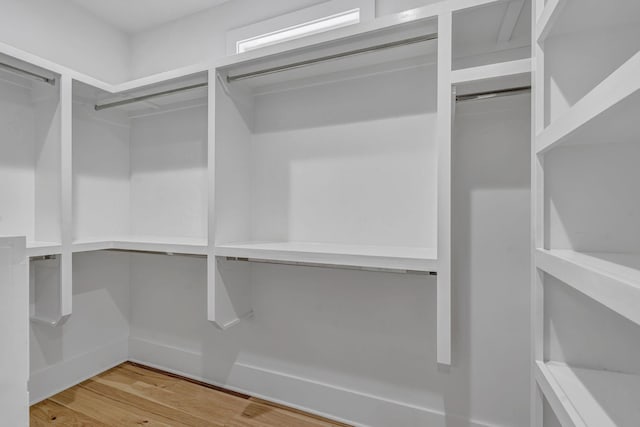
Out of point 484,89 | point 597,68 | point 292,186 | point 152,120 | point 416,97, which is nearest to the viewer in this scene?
point 597,68

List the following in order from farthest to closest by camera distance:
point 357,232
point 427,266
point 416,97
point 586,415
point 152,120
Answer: point 152,120, point 357,232, point 416,97, point 427,266, point 586,415

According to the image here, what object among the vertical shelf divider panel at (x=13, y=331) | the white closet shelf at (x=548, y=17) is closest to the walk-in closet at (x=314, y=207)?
the white closet shelf at (x=548, y=17)

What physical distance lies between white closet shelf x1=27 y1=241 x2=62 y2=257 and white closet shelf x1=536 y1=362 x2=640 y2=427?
196 cm

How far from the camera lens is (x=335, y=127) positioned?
1615 millimetres

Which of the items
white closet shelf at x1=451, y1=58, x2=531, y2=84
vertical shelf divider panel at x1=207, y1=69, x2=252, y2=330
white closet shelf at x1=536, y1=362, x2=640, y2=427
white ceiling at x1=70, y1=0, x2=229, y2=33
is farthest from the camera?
white ceiling at x1=70, y1=0, x2=229, y2=33

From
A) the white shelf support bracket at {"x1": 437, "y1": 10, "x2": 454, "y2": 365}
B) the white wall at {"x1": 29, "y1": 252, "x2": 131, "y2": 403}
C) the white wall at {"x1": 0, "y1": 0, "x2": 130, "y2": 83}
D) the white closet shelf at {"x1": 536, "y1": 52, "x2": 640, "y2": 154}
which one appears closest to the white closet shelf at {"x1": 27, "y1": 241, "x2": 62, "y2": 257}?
the white wall at {"x1": 29, "y1": 252, "x2": 131, "y2": 403}

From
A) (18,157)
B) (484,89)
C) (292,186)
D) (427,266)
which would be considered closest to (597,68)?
(484,89)

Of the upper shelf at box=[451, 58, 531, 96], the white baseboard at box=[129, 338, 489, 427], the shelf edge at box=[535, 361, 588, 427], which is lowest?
the white baseboard at box=[129, 338, 489, 427]

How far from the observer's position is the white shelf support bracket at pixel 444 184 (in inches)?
43.1

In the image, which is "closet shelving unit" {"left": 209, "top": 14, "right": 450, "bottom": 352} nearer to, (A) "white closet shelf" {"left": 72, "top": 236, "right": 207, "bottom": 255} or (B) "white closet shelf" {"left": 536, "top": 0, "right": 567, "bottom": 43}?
(A) "white closet shelf" {"left": 72, "top": 236, "right": 207, "bottom": 255}

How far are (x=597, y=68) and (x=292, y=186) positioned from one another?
126 cm

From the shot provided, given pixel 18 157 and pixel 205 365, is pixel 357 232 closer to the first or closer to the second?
pixel 205 365

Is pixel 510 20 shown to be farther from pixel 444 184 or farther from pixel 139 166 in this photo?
pixel 139 166

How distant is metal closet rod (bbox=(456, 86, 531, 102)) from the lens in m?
1.24
